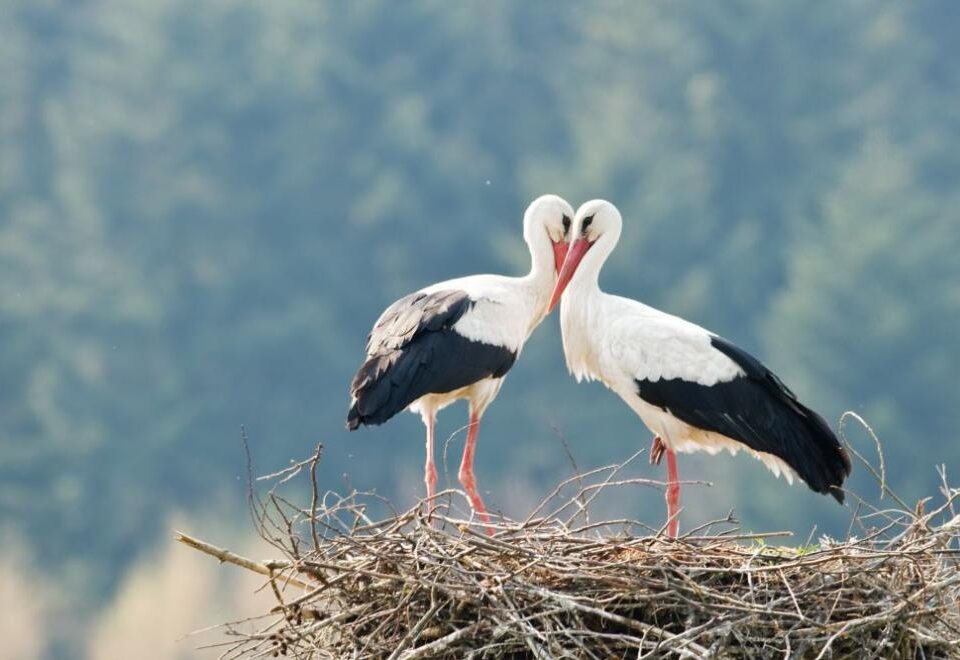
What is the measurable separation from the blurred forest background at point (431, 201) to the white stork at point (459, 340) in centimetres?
1529

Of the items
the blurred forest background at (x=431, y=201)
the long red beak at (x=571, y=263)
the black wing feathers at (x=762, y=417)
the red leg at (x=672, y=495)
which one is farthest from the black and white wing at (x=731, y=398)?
the blurred forest background at (x=431, y=201)

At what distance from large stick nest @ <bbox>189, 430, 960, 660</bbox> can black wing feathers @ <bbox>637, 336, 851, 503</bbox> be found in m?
1.09

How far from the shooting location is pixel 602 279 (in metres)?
25.0

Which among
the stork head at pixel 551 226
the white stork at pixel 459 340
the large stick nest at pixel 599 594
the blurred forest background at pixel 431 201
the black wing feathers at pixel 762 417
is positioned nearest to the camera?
the large stick nest at pixel 599 594

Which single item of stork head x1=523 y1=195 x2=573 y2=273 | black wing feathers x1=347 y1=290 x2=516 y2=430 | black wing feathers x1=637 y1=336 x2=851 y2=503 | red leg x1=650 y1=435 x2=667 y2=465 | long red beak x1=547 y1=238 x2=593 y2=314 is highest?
stork head x1=523 y1=195 x2=573 y2=273

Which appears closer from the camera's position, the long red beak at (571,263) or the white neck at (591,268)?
the white neck at (591,268)

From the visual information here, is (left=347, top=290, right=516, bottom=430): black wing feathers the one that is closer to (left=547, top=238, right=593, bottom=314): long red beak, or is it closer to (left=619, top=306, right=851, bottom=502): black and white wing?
(left=547, top=238, right=593, bottom=314): long red beak

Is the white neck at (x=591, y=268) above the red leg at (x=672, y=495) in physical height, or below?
above

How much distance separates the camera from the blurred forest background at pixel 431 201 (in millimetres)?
25641

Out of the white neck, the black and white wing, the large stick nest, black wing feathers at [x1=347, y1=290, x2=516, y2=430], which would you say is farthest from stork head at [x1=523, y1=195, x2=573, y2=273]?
the large stick nest

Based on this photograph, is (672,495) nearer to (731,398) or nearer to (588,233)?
(731,398)

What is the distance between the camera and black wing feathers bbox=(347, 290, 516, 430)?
285 inches

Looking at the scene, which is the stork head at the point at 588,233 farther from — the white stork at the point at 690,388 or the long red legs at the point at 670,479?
the long red legs at the point at 670,479

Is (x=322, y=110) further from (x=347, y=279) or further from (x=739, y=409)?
(x=739, y=409)
